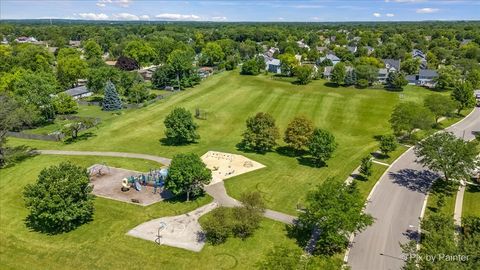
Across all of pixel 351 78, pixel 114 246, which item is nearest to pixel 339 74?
pixel 351 78

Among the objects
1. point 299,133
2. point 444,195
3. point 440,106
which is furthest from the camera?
point 440,106

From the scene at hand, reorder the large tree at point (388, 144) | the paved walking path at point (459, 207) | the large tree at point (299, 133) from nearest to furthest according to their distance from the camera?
the paved walking path at point (459, 207) < the large tree at point (388, 144) < the large tree at point (299, 133)

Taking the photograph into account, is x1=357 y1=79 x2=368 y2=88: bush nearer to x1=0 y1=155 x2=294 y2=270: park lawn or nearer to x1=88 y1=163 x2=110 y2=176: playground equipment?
x1=0 y1=155 x2=294 y2=270: park lawn

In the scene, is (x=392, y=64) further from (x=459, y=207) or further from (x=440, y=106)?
(x=459, y=207)

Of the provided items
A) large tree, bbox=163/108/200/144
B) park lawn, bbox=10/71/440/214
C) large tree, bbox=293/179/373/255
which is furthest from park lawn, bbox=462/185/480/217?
large tree, bbox=163/108/200/144

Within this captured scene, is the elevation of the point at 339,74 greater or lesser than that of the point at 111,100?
greater

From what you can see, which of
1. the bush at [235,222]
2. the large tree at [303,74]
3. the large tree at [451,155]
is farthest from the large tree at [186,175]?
the large tree at [303,74]

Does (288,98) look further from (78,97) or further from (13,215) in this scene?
(13,215)

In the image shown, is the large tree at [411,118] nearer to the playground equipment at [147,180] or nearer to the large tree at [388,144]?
the large tree at [388,144]
